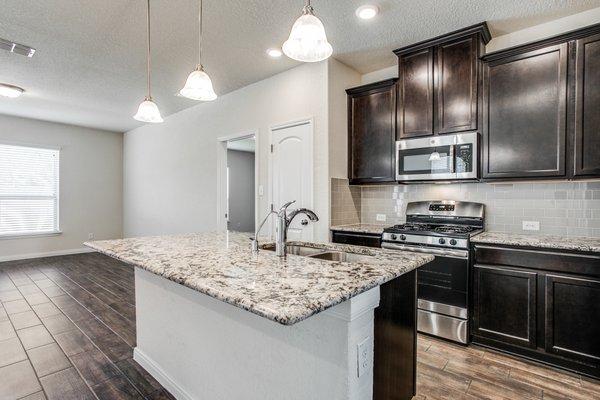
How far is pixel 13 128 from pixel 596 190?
8.52m

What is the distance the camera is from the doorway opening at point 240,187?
813 cm

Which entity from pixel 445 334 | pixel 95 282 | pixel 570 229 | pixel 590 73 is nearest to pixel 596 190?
pixel 570 229

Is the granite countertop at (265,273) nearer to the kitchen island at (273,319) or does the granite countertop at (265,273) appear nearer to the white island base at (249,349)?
the kitchen island at (273,319)

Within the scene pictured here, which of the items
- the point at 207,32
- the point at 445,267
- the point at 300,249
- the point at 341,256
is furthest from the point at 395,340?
the point at 207,32

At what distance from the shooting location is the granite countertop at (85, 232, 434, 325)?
0.93 m

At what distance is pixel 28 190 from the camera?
604cm

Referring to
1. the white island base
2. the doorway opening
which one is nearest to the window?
the doorway opening

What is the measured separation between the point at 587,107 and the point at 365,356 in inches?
100

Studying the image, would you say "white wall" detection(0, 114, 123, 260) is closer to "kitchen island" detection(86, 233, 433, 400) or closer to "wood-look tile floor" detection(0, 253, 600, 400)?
"wood-look tile floor" detection(0, 253, 600, 400)

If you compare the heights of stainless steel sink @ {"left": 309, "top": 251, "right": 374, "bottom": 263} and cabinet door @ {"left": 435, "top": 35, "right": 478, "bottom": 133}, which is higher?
cabinet door @ {"left": 435, "top": 35, "right": 478, "bottom": 133}

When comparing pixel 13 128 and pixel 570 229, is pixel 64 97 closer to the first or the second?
pixel 13 128

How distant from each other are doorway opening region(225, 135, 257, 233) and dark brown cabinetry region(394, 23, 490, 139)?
206 inches

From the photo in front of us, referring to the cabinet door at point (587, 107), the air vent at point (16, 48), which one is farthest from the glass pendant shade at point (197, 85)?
the cabinet door at point (587, 107)

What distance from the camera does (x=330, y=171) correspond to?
340 centimetres
